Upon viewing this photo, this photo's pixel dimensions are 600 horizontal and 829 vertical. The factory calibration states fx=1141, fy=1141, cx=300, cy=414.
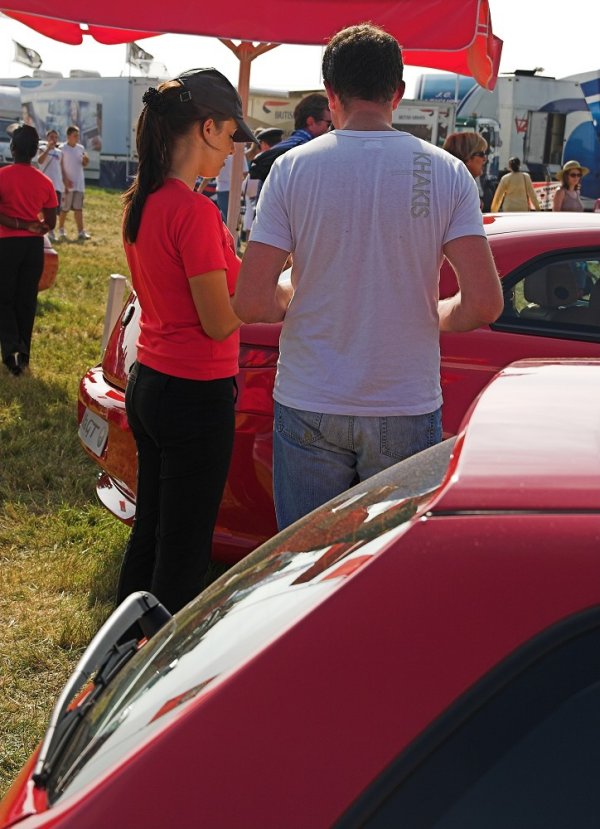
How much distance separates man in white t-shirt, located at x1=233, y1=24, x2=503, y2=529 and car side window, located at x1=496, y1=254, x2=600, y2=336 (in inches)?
55.1

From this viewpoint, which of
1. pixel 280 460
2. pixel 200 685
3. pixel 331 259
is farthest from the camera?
pixel 280 460

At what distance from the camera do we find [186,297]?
124 inches

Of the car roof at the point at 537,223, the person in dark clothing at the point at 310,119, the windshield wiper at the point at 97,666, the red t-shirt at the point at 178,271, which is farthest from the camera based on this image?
the person in dark clothing at the point at 310,119

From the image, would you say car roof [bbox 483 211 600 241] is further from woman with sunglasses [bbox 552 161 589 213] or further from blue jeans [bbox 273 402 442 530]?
woman with sunglasses [bbox 552 161 589 213]

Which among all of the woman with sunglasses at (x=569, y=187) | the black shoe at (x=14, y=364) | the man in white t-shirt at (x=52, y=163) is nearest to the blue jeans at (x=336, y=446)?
the black shoe at (x=14, y=364)

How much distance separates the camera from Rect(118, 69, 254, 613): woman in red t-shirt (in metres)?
3.10

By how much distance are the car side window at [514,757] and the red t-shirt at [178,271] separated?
84.3 inches

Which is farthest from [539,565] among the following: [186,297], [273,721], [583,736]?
[186,297]

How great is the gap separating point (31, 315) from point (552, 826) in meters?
7.43

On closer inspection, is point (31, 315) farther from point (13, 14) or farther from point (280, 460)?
point (280, 460)

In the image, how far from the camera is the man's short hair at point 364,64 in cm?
260

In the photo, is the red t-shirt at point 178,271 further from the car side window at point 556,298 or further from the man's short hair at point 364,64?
the car side window at point 556,298

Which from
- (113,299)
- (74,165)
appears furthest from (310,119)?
(74,165)

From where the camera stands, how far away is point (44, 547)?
198 inches
